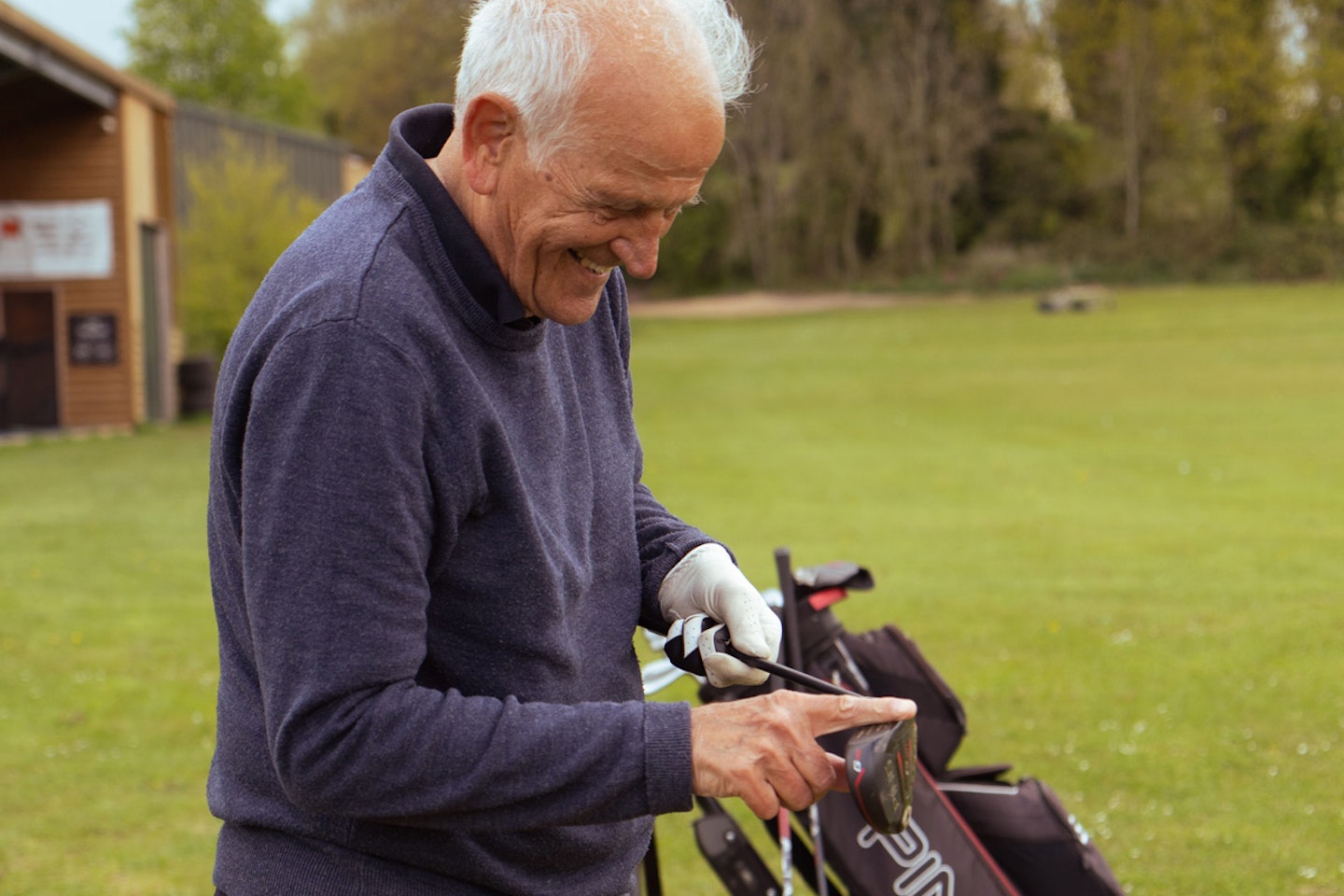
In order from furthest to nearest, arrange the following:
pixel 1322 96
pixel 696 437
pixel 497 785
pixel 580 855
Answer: pixel 1322 96 < pixel 696 437 < pixel 580 855 < pixel 497 785

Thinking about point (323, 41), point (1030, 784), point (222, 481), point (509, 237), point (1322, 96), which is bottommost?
point (1030, 784)

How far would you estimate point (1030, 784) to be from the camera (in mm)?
3396

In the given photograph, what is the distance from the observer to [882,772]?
1707 millimetres

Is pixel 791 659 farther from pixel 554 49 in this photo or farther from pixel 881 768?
pixel 554 49

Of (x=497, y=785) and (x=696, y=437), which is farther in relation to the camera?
(x=696, y=437)

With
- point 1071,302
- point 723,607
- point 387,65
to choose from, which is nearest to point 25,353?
point 723,607

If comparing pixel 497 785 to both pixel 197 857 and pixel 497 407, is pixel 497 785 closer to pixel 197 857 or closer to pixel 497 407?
pixel 497 407

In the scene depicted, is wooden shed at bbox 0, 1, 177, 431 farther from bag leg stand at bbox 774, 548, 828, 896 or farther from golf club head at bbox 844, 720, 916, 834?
golf club head at bbox 844, 720, 916, 834

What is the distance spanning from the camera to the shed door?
2189 cm

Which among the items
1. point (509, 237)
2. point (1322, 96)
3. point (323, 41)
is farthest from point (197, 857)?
point (323, 41)

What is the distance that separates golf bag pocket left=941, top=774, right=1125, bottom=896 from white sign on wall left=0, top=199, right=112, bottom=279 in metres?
20.9

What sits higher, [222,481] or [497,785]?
[222,481]

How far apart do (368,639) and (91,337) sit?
22.2 meters

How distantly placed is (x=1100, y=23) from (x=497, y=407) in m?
60.4
